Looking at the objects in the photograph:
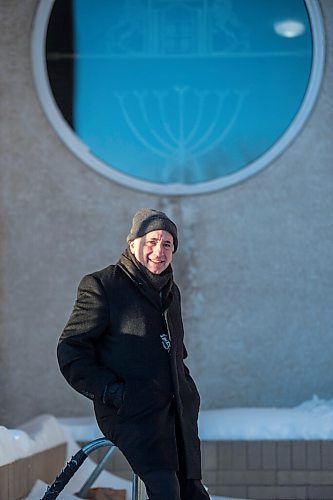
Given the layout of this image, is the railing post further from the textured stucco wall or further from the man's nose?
the textured stucco wall

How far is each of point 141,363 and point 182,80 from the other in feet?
10.1

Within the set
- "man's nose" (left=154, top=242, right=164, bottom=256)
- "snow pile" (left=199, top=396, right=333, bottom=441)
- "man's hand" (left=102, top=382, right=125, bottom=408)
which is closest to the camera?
"man's hand" (left=102, top=382, right=125, bottom=408)

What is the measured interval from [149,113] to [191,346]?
1493 millimetres

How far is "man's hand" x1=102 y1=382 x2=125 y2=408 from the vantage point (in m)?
3.73

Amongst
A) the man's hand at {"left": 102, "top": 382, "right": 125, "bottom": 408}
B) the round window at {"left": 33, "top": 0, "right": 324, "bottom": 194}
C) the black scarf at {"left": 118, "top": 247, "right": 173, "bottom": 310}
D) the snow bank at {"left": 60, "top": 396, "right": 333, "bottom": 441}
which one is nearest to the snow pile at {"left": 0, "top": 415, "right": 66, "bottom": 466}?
→ the snow bank at {"left": 60, "top": 396, "right": 333, "bottom": 441}

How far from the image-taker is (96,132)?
21.2ft

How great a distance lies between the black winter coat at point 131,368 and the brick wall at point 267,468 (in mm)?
1767

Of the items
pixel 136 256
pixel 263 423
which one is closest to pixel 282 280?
pixel 263 423

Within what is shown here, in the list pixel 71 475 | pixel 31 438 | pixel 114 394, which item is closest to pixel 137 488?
pixel 71 475

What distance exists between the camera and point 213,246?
253 inches

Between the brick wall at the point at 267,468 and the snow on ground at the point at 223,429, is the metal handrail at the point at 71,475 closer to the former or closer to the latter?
the snow on ground at the point at 223,429

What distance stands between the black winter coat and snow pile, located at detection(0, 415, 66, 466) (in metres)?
0.96

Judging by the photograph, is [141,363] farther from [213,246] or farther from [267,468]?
[213,246]

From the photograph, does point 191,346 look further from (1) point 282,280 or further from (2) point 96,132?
(2) point 96,132
